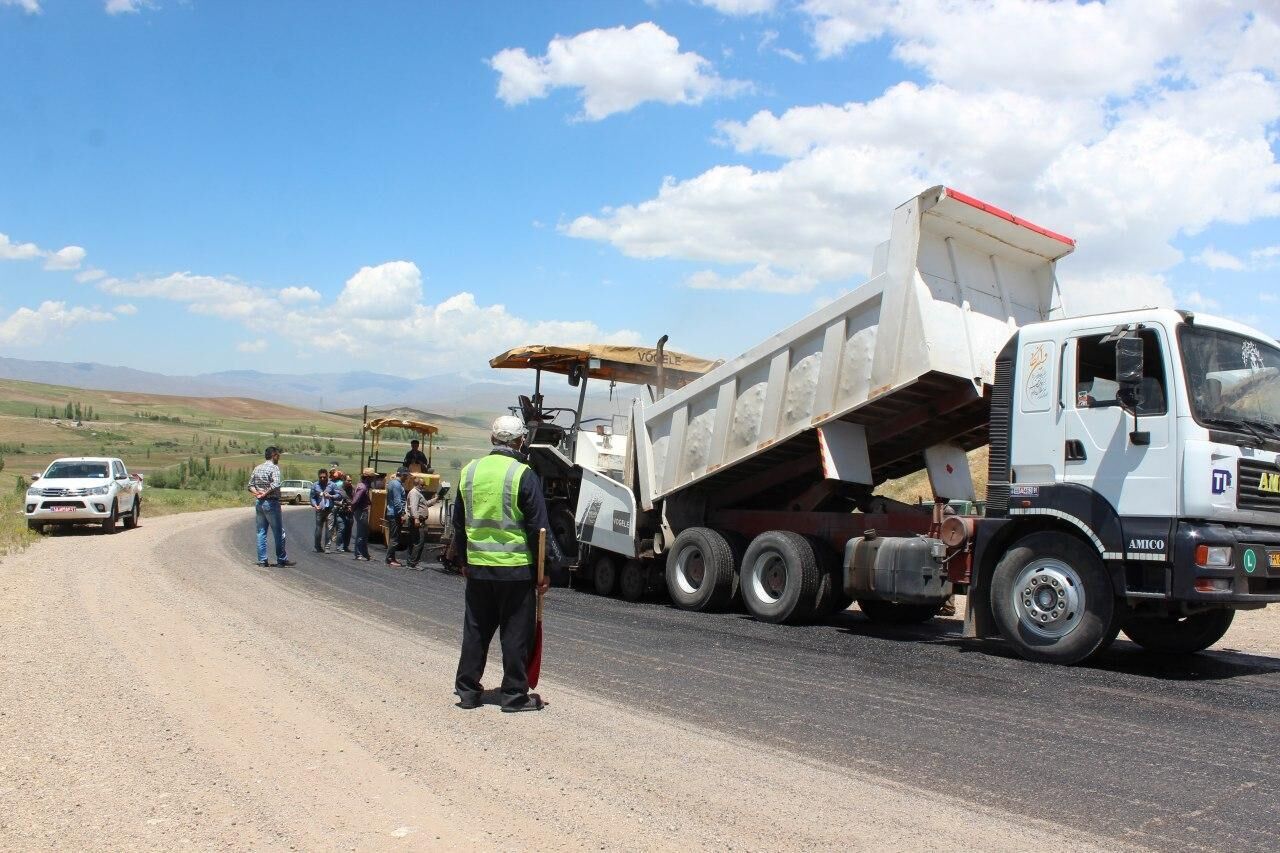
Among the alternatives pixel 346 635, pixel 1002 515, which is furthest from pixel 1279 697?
pixel 346 635

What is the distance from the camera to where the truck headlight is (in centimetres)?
703

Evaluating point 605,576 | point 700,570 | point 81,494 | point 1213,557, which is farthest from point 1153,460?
point 81,494

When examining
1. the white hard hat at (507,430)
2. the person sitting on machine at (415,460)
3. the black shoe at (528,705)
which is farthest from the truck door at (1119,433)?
the person sitting on machine at (415,460)

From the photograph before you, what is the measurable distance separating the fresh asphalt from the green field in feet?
7.19

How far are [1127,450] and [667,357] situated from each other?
263 inches

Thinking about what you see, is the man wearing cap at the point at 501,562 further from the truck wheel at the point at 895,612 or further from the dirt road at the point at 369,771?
the truck wheel at the point at 895,612

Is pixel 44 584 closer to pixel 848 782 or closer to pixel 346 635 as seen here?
pixel 346 635

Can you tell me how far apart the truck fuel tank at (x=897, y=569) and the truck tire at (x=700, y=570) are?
169cm

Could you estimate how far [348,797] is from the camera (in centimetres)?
429

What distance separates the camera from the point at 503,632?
6000 mm

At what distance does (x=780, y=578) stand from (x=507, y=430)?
197 inches

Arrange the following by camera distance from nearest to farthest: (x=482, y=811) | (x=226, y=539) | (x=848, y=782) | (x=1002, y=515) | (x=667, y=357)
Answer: (x=482, y=811) < (x=848, y=782) < (x=1002, y=515) < (x=667, y=357) < (x=226, y=539)

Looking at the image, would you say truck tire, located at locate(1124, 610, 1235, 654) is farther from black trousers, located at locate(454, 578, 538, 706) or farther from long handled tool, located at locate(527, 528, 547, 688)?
black trousers, located at locate(454, 578, 538, 706)

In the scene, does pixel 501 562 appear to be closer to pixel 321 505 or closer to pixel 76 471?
→ pixel 321 505
